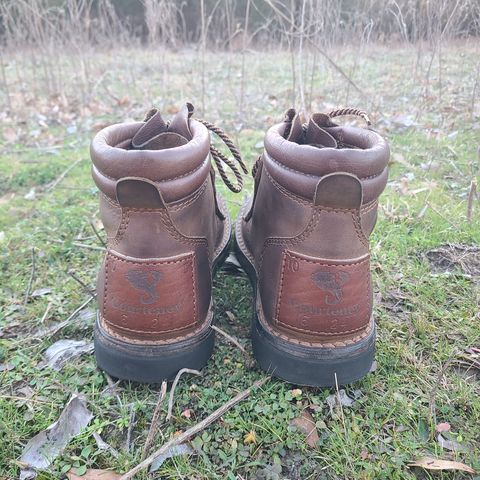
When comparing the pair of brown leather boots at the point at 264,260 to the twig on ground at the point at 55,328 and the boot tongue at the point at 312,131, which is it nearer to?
the boot tongue at the point at 312,131

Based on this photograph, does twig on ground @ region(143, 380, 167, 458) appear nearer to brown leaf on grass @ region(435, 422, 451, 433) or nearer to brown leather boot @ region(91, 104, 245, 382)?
brown leather boot @ region(91, 104, 245, 382)

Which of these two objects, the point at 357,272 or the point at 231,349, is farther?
the point at 231,349

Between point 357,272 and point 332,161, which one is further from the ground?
point 332,161

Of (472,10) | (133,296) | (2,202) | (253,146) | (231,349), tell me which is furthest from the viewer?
(253,146)

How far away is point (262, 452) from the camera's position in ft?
3.82

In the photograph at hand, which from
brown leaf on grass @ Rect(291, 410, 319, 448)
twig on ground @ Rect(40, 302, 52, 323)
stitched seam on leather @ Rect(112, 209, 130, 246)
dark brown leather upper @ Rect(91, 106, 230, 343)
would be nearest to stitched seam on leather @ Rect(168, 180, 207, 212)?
dark brown leather upper @ Rect(91, 106, 230, 343)

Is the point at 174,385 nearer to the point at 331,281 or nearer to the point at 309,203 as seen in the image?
the point at 331,281

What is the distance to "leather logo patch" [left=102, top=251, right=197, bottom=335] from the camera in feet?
4.00

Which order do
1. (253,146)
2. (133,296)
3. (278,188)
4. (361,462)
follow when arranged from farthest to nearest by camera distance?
(253,146)
(278,188)
(133,296)
(361,462)

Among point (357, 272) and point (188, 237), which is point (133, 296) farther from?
point (357, 272)

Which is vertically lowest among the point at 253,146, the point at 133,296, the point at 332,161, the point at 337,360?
Result: the point at 253,146

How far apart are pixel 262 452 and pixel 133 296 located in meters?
0.53

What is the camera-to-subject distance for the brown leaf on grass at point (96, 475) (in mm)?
1094

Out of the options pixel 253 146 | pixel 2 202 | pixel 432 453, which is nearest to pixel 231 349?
pixel 432 453
